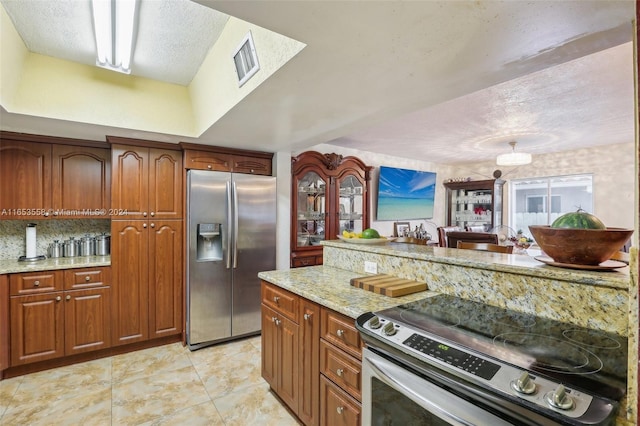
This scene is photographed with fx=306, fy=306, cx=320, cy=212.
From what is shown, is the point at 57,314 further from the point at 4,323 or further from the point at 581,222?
the point at 581,222

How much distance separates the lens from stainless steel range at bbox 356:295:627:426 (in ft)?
2.46

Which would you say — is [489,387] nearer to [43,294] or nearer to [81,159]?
[43,294]

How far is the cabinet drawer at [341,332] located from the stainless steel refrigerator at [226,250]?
1.86 meters

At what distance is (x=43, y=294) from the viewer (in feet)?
8.65

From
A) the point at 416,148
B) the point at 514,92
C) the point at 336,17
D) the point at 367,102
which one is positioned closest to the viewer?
the point at 336,17

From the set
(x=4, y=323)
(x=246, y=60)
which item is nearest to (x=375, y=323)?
(x=246, y=60)

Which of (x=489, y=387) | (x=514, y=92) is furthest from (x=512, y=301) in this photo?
(x=514, y=92)

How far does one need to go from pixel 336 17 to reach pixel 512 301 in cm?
141

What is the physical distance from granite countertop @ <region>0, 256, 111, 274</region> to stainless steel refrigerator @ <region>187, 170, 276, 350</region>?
83cm

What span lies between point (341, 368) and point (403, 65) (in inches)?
59.9

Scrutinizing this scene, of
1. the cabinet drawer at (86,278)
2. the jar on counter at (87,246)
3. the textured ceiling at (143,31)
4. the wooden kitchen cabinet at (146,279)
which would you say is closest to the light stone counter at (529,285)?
the textured ceiling at (143,31)

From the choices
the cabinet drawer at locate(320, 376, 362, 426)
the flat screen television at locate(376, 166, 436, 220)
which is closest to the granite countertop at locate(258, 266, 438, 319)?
the cabinet drawer at locate(320, 376, 362, 426)

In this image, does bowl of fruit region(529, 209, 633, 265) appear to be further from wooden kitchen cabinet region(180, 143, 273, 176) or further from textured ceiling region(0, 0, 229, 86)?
wooden kitchen cabinet region(180, 143, 273, 176)

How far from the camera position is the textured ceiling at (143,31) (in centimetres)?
178
